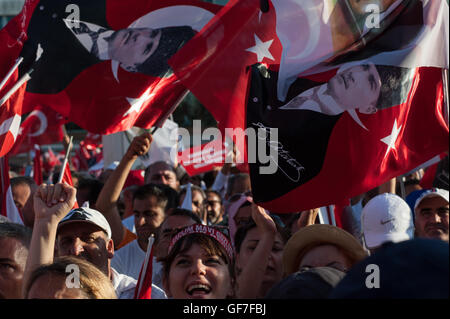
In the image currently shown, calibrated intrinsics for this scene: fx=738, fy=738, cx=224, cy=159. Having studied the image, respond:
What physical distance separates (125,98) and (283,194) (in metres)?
2.14

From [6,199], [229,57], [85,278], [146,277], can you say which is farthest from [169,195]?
[85,278]

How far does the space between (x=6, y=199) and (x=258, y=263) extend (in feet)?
8.43

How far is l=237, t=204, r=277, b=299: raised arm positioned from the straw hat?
1.00ft

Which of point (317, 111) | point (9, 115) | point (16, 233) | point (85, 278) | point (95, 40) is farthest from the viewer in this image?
point (95, 40)

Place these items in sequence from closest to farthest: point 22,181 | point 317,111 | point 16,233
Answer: point 16,233, point 317,111, point 22,181

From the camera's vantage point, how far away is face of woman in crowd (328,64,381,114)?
4594mm

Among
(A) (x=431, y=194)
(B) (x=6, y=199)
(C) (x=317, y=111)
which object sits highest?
(B) (x=6, y=199)

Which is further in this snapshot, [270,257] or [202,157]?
[202,157]

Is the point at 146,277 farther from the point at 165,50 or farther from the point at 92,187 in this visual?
the point at 92,187

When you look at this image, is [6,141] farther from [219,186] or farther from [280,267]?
[219,186]

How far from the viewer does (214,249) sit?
417cm

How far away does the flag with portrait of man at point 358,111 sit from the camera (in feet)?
14.8

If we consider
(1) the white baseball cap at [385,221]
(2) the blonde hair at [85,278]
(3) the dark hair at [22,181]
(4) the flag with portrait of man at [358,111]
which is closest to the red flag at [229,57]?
(4) the flag with portrait of man at [358,111]

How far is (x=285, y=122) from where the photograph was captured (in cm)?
473
